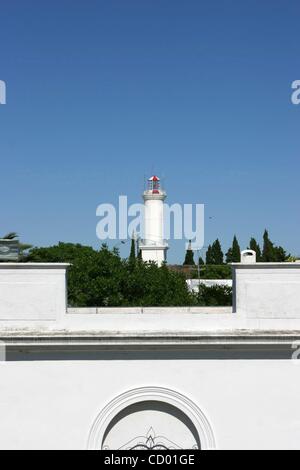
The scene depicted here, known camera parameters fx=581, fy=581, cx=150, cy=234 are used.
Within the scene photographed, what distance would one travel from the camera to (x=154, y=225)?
48875 mm

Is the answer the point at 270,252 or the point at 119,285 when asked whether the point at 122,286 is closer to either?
the point at 119,285

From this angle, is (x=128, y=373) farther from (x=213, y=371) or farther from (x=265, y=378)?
(x=265, y=378)

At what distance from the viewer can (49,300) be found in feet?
25.2

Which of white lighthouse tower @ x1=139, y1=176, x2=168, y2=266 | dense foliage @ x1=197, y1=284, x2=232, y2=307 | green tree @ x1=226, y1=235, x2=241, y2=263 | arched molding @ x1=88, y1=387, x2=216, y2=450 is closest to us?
arched molding @ x1=88, y1=387, x2=216, y2=450

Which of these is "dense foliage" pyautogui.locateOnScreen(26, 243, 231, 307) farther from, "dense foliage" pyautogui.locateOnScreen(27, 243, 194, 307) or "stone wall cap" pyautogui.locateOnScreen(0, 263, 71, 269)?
"stone wall cap" pyautogui.locateOnScreen(0, 263, 71, 269)

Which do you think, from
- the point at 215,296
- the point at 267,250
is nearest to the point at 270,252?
the point at 267,250

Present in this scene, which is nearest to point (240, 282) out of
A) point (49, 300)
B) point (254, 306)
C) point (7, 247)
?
point (254, 306)

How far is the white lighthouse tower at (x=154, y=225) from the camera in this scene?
4694 centimetres

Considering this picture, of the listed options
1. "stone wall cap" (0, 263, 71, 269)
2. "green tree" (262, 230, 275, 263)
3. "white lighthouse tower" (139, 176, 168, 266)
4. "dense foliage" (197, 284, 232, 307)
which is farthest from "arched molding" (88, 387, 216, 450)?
"green tree" (262, 230, 275, 263)

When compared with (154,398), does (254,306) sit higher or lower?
higher

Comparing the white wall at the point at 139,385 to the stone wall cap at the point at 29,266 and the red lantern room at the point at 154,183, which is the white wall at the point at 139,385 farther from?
the red lantern room at the point at 154,183

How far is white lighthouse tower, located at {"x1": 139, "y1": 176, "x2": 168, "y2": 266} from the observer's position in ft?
154
